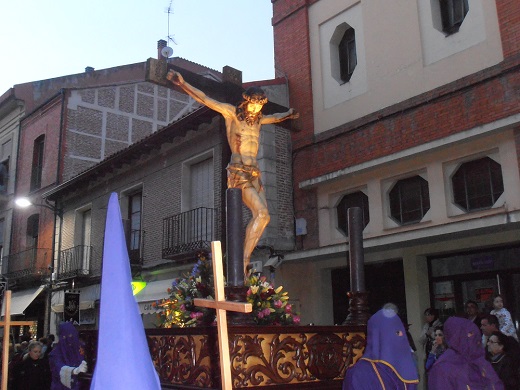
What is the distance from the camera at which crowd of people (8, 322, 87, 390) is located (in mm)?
5777

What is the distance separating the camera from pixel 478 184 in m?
10.4

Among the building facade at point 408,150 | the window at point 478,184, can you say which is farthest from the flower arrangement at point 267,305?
the window at point 478,184

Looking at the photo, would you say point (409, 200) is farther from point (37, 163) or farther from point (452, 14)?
point (37, 163)

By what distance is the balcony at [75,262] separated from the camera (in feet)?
62.3

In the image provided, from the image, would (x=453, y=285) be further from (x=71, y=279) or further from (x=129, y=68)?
(x=129, y=68)

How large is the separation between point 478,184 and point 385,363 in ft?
24.7

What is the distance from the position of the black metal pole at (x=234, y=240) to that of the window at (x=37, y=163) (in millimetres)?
19704

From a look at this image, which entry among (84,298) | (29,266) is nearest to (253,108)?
(84,298)

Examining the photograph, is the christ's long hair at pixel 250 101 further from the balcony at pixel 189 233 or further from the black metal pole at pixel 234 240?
the balcony at pixel 189 233

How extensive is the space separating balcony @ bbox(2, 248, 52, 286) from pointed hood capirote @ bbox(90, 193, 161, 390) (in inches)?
772

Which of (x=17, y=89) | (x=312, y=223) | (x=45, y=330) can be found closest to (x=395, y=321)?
(x=312, y=223)

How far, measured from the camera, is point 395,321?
3.80 m

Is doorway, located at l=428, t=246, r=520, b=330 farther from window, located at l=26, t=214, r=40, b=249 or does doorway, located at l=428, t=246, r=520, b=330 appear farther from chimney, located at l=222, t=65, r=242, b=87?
window, located at l=26, t=214, r=40, b=249

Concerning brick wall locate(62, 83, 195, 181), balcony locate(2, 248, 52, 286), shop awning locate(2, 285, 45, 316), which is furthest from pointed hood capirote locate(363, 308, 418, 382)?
brick wall locate(62, 83, 195, 181)
